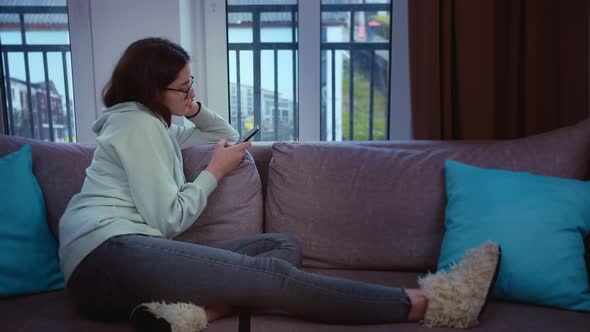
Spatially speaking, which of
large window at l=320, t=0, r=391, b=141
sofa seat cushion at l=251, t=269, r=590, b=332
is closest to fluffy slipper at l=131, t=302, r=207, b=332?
sofa seat cushion at l=251, t=269, r=590, b=332

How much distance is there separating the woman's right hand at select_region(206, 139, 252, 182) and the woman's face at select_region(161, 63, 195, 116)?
174 millimetres

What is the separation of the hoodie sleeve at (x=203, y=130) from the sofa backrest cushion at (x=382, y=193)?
0.31 m

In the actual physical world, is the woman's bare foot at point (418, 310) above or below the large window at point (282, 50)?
below

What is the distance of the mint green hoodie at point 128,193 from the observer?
114 centimetres

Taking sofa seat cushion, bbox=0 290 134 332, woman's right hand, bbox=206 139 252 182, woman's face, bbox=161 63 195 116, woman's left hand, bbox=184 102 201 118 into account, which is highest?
woman's face, bbox=161 63 195 116

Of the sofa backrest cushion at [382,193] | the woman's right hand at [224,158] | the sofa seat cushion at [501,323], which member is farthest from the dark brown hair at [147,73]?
the sofa seat cushion at [501,323]

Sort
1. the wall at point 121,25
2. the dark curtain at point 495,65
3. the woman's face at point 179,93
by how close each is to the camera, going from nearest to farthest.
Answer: the woman's face at point 179,93 → the dark curtain at point 495,65 → the wall at point 121,25

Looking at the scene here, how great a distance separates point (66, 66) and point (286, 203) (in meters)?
1.47

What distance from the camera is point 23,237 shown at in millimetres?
1270

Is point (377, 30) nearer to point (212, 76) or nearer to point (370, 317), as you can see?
point (212, 76)

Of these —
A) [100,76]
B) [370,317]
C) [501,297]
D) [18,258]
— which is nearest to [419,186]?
[501,297]

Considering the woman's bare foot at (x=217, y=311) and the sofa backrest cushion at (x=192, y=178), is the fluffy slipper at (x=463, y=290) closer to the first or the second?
the woman's bare foot at (x=217, y=311)

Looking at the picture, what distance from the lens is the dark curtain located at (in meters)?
1.73

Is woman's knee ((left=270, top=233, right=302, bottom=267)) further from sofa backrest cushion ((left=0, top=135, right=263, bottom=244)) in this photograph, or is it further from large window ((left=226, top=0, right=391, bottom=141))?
large window ((left=226, top=0, right=391, bottom=141))
